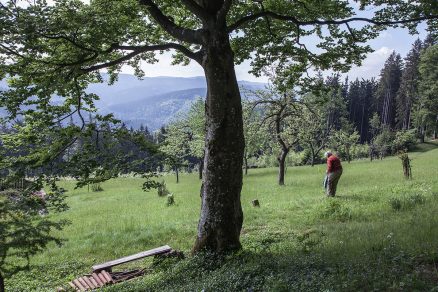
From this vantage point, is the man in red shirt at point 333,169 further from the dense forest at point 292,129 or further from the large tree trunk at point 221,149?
the large tree trunk at point 221,149

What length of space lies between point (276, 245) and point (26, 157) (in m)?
6.76

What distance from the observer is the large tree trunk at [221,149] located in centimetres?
976

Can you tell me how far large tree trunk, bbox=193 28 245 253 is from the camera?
9.76 metres

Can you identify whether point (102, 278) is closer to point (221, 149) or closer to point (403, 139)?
point (221, 149)

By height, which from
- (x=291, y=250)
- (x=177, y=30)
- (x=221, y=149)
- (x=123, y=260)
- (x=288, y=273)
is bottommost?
(x=123, y=260)

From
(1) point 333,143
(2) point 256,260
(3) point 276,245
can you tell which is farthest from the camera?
(1) point 333,143

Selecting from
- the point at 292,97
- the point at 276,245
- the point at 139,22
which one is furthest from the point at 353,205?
the point at 292,97

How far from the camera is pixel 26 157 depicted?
9258 mm

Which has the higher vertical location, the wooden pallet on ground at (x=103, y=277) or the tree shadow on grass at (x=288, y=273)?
the tree shadow on grass at (x=288, y=273)

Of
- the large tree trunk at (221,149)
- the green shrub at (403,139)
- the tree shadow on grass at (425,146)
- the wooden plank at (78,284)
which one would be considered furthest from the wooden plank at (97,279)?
the tree shadow on grass at (425,146)

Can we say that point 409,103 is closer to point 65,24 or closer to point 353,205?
point 353,205

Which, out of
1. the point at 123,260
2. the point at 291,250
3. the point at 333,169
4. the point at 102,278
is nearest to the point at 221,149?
the point at 291,250

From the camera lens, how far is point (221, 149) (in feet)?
32.0

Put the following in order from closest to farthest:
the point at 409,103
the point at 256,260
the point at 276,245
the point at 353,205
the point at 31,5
A: the point at 31,5
the point at 256,260
the point at 276,245
the point at 353,205
the point at 409,103
